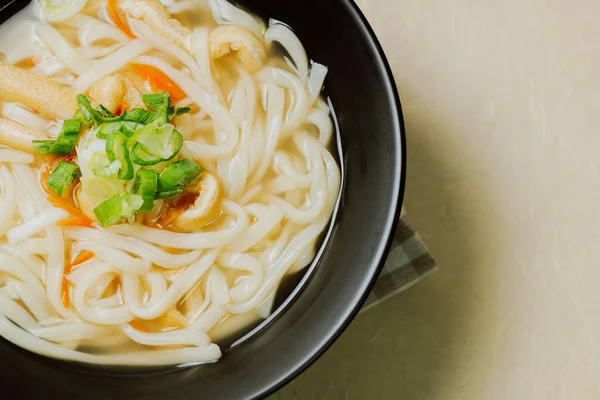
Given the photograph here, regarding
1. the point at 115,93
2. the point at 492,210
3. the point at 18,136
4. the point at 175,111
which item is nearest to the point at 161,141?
the point at 175,111

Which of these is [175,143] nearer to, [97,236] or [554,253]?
[97,236]

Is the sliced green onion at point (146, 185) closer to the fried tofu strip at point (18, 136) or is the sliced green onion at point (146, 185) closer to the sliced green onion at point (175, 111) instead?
the sliced green onion at point (175, 111)

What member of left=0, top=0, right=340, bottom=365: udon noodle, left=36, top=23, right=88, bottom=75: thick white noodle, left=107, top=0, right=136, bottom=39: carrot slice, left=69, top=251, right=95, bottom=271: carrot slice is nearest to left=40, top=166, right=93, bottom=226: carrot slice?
left=0, top=0, right=340, bottom=365: udon noodle

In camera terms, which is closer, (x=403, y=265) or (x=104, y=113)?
(x=104, y=113)

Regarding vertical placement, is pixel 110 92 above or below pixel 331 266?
above

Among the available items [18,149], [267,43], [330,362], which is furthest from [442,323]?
[18,149]

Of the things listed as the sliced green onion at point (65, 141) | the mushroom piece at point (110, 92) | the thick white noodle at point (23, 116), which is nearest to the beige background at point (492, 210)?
the mushroom piece at point (110, 92)

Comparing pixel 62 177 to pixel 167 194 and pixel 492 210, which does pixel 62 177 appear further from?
pixel 492 210

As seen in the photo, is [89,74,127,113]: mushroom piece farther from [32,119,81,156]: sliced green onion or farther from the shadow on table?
the shadow on table
